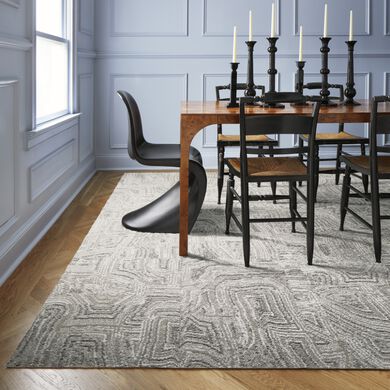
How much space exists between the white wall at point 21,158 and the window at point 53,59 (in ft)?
0.61

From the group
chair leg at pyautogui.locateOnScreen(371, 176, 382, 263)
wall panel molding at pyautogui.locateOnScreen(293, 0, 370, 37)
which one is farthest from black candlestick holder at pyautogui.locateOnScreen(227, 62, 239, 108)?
wall panel molding at pyautogui.locateOnScreen(293, 0, 370, 37)

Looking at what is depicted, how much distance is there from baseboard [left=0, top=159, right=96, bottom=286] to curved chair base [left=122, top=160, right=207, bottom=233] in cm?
→ 45

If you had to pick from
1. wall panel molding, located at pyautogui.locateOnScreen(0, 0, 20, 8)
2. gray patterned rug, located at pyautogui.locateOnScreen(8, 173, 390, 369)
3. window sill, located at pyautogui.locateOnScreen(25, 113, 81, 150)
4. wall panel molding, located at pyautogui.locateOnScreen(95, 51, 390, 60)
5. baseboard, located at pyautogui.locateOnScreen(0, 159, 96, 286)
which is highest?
wall panel molding, located at pyautogui.locateOnScreen(95, 51, 390, 60)

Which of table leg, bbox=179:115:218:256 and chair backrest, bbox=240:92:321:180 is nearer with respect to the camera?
chair backrest, bbox=240:92:321:180

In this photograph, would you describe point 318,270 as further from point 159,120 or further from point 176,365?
point 159,120

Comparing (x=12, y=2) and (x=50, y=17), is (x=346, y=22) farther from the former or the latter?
(x=12, y=2)

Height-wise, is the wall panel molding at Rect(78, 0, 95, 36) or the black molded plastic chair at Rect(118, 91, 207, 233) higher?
the wall panel molding at Rect(78, 0, 95, 36)

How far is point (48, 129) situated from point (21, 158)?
1.77 feet

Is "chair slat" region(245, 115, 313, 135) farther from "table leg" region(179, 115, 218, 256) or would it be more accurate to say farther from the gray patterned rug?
the gray patterned rug

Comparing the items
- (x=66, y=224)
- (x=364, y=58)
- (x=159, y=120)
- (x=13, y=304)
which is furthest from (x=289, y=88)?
(x=13, y=304)

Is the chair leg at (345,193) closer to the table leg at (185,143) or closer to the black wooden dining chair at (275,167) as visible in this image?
the black wooden dining chair at (275,167)

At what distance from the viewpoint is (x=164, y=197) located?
3799 millimetres

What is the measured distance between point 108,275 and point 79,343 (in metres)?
0.73

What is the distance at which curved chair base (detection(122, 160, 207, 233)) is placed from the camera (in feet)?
11.4
